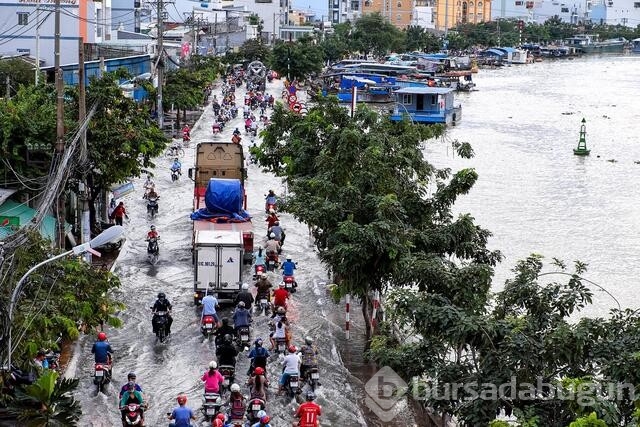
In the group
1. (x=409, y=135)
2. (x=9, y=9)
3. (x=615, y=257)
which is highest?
(x=9, y=9)

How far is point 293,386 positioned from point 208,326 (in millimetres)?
3400

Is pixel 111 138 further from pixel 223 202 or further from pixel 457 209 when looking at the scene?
pixel 457 209

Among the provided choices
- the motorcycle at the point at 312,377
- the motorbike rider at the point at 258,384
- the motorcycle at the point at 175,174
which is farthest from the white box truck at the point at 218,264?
the motorcycle at the point at 175,174

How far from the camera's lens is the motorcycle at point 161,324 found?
814 inches

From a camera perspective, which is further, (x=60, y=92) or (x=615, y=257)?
(x=615, y=257)

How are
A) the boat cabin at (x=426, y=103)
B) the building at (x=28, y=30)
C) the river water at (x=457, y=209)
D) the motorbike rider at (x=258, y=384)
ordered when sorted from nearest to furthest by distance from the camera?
1. the motorbike rider at (x=258, y=384)
2. the river water at (x=457, y=209)
3. the building at (x=28, y=30)
4. the boat cabin at (x=426, y=103)

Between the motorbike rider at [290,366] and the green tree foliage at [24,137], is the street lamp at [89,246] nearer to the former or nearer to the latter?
the motorbike rider at [290,366]

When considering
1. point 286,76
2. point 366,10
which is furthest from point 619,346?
point 366,10

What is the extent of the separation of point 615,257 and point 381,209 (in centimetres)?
1605

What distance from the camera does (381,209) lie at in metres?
19.2

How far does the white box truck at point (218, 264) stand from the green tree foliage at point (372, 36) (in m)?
108

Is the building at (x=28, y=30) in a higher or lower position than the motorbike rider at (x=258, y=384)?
higher

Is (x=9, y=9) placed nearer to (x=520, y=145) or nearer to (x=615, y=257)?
(x=520, y=145)

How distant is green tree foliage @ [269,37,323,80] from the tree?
61.6 meters
